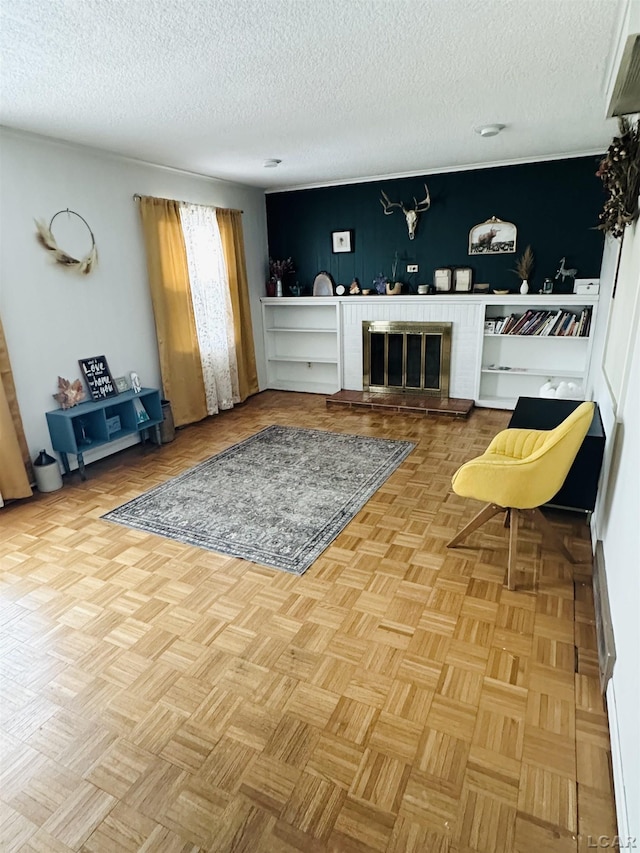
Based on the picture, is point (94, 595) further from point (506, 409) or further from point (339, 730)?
point (506, 409)

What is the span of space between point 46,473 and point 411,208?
431 cm

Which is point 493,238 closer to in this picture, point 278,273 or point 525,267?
point 525,267

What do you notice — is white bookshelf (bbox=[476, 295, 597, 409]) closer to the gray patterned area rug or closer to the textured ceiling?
the textured ceiling

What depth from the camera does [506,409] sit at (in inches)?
194

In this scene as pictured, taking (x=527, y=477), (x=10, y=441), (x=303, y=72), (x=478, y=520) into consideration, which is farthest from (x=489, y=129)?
(x=10, y=441)

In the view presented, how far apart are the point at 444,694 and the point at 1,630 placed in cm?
188

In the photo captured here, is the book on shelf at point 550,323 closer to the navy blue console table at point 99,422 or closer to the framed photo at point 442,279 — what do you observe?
the framed photo at point 442,279

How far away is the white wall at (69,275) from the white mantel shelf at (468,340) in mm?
1994

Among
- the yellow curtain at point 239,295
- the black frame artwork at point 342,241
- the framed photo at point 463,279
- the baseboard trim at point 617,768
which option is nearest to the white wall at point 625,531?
A: the baseboard trim at point 617,768

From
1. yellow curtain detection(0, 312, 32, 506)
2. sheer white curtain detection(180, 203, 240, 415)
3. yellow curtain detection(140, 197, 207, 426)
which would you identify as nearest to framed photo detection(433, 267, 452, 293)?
sheer white curtain detection(180, 203, 240, 415)

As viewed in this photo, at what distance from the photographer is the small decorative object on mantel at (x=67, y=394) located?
140 inches

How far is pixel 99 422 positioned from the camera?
3.74m

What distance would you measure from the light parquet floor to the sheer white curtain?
8.37 feet

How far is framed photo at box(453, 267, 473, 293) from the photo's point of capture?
16.2 feet
